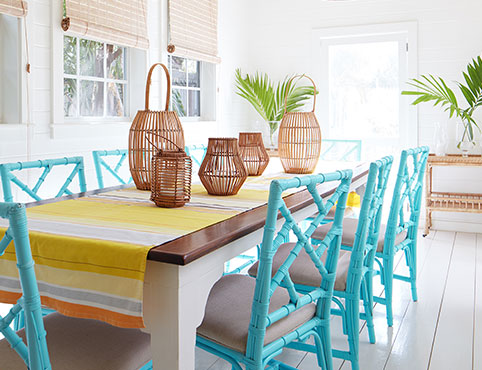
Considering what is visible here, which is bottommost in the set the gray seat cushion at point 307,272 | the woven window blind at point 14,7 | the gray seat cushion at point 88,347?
the gray seat cushion at point 88,347

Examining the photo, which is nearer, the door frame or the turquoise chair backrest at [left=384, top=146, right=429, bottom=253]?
the turquoise chair backrest at [left=384, top=146, right=429, bottom=253]

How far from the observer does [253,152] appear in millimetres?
2662

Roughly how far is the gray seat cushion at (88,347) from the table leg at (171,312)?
0.43 ft

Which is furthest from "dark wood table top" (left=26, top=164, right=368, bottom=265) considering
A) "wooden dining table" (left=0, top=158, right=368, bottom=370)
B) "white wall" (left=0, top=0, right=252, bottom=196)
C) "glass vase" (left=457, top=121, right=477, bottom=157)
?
"glass vase" (left=457, top=121, right=477, bottom=157)

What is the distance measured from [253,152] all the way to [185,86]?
95.4 inches

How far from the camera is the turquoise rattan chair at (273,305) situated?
141cm

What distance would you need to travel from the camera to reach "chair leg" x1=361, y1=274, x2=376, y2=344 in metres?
2.43

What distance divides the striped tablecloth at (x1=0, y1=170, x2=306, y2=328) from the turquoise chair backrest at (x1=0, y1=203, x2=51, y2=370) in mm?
192

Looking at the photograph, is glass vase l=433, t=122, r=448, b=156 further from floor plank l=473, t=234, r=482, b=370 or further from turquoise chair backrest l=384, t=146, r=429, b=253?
turquoise chair backrest l=384, t=146, r=429, b=253

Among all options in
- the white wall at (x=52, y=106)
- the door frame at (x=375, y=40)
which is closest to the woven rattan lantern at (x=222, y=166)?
the white wall at (x=52, y=106)

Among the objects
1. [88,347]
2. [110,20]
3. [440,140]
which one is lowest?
[88,347]

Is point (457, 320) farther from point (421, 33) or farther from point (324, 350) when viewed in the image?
point (421, 33)

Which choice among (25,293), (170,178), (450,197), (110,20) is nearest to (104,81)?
(110,20)

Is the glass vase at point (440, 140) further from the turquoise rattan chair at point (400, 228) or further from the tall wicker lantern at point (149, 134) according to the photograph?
the tall wicker lantern at point (149, 134)
